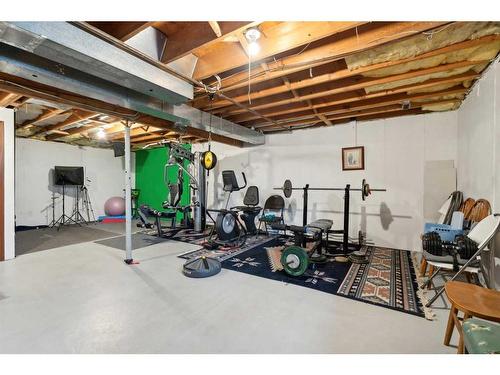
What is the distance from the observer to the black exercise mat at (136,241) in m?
4.53

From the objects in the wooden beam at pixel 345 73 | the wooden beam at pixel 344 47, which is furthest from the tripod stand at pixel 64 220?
the wooden beam at pixel 344 47

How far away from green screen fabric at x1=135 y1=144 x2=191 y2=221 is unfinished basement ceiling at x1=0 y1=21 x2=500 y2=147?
3.81m

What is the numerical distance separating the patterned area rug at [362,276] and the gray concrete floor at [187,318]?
18 centimetres

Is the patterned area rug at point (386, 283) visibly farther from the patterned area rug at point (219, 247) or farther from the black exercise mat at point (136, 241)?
the black exercise mat at point (136, 241)

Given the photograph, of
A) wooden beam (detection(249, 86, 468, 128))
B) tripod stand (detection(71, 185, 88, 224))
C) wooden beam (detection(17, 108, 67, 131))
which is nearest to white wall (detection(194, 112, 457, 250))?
wooden beam (detection(249, 86, 468, 128))

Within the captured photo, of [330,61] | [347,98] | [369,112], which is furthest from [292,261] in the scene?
[369,112]

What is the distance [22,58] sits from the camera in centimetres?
213

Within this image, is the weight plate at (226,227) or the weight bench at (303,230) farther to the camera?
the weight plate at (226,227)

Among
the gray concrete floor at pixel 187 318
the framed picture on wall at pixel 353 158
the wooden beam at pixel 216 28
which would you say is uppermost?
the wooden beam at pixel 216 28

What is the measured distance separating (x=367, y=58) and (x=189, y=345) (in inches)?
130

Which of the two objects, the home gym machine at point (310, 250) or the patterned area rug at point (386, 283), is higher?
the home gym machine at point (310, 250)

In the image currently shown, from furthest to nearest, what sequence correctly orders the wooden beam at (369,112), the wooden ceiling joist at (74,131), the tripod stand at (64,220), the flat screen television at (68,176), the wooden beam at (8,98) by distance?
the tripod stand at (64,220) < the flat screen television at (68,176) < the wooden ceiling joist at (74,131) < the wooden beam at (369,112) < the wooden beam at (8,98)
